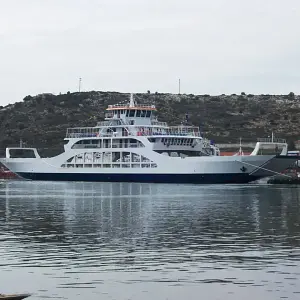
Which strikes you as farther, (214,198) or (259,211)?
(214,198)

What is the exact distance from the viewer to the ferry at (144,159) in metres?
87.1

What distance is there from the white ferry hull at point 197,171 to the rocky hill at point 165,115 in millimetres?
42468

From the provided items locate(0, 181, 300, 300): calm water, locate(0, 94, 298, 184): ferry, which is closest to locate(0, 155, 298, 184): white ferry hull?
locate(0, 94, 298, 184): ferry

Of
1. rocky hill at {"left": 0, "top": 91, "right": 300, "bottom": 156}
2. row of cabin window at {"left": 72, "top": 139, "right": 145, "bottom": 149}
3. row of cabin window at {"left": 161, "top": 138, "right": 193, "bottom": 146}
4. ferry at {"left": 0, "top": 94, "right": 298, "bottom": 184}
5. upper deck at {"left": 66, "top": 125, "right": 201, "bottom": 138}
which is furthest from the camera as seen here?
rocky hill at {"left": 0, "top": 91, "right": 300, "bottom": 156}

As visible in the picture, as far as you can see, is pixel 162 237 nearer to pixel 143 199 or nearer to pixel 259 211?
pixel 259 211

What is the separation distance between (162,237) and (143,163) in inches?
2462

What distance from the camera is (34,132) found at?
159000 mm

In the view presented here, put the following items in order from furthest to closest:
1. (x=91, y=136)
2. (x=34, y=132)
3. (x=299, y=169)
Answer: (x=34, y=132)
(x=299, y=169)
(x=91, y=136)

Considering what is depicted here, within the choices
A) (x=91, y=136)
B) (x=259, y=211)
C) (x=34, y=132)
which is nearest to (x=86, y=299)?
(x=259, y=211)

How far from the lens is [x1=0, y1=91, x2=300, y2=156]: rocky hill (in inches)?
6176

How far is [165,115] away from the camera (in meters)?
179

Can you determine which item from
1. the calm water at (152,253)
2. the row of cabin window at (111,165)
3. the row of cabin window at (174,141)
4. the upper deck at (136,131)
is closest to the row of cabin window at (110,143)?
the upper deck at (136,131)

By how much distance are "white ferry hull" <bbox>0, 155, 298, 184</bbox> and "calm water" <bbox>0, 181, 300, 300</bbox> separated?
38714 millimetres

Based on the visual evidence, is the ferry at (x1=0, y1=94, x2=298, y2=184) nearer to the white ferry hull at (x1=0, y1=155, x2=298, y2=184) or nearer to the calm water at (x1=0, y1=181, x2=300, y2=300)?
the white ferry hull at (x1=0, y1=155, x2=298, y2=184)
